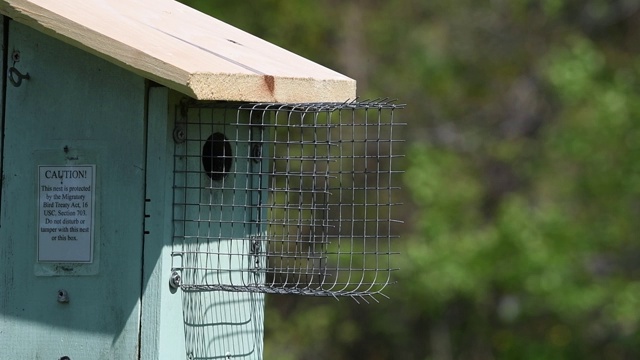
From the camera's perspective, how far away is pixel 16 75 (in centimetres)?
283

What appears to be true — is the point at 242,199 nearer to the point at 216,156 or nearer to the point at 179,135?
the point at 216,156

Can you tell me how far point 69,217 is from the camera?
2.75 metres

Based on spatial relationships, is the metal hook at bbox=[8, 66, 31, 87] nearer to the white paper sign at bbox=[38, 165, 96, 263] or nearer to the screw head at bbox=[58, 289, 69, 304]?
the white paper sign at bbox=[38, 165, 96, 263]

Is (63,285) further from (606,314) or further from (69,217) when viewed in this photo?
(606,314)

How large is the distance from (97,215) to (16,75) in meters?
0.44

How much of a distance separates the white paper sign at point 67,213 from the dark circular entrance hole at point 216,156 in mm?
318

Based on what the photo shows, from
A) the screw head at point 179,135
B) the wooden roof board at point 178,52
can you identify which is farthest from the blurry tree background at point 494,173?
the screw head at point 179,135

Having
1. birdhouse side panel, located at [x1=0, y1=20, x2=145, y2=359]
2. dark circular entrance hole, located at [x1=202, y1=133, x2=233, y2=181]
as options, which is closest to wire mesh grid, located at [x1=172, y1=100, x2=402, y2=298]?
dark circular entrance hole, located at [x1=202, y1=133, x2=233, y2=181]

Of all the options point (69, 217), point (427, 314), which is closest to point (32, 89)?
point (69, 217)

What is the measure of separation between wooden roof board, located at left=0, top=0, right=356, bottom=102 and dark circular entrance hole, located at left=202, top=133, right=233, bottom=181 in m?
0.23

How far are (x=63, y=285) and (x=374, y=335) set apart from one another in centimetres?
759

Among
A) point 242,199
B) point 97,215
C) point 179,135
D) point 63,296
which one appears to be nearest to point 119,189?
point 97,215

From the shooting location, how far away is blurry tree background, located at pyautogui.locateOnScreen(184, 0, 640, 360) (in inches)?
331

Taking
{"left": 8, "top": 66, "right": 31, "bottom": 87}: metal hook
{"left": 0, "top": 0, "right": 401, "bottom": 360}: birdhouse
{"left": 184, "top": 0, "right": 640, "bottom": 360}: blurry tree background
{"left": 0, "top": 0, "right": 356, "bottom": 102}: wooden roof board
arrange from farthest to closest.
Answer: {"left": 184, "top": 0, "right": 640, "bottom": 360}: blurry tree background < {"left": 8, "top": 66, "right": 31, "bottom": 87}: metal hook < {"left": 0, "top": 0, "right": 401, "bottom": 360}: birdhouse < {"left": 0, "top": 0, "right": 356, "bottom": 102}: wooden roof board
